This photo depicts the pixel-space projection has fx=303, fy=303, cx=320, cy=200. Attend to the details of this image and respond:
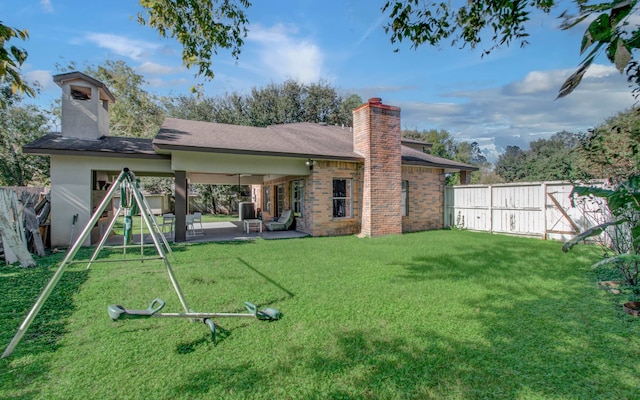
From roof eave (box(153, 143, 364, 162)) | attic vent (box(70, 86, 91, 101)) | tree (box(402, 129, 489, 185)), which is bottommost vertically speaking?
roof eave (box(153, 143, 364, 162))

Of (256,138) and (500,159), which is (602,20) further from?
(500,159)

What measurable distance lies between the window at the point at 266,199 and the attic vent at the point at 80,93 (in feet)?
31.2

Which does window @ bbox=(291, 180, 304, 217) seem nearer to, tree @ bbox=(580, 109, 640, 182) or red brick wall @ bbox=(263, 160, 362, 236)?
red brick wall @ bbox=(263, 160, 362, 236)

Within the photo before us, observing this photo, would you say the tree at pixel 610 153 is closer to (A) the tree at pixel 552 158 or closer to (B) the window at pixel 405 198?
(B) the window at pixel 405 198

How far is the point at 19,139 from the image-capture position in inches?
894

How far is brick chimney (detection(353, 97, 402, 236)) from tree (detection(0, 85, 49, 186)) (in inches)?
1001

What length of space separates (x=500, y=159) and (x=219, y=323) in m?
61.7

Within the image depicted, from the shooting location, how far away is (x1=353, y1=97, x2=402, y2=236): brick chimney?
12375 mm

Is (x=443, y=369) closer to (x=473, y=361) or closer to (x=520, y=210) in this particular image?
(x=473, y=361)

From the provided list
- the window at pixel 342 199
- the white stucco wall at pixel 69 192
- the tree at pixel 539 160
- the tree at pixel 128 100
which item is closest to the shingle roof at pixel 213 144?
the white stucco wall at pixel 69 192

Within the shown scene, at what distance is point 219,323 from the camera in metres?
4.30

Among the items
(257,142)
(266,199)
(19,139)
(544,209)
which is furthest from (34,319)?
(19,139)

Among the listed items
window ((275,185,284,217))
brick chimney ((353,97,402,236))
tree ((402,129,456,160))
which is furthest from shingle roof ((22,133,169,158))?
tree ((402,129,456,160))

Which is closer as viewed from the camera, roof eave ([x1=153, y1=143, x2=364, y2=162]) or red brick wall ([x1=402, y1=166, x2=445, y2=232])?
roof eave ([x1=153, y1=143, x2=364, y2=162])
